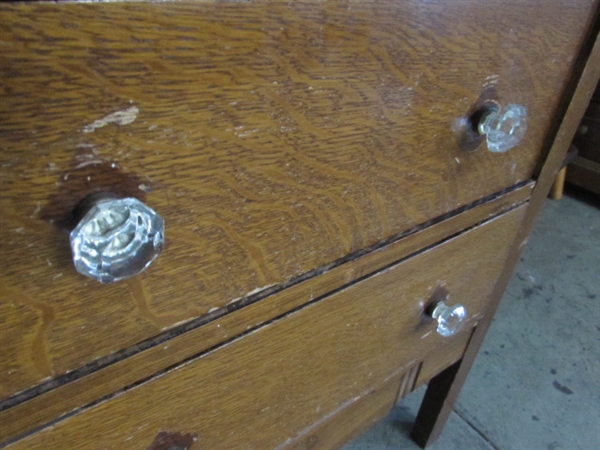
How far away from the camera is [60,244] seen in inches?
9.3

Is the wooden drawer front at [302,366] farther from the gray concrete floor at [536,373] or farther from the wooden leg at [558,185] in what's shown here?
the wooden leg at [558,185]

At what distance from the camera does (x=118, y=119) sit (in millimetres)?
229

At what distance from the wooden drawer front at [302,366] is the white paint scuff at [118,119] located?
170 millimetres

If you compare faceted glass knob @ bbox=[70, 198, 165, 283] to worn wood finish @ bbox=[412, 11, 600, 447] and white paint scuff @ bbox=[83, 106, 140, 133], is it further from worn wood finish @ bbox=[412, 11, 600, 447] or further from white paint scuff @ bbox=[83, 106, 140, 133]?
worn wood finish @ bbox=[412, 11, 600, 447]

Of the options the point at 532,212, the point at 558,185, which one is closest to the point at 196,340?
the point at 532,212

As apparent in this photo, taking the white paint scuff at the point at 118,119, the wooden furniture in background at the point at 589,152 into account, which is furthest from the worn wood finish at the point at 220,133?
the wooden furniture in background at the point at 589,152

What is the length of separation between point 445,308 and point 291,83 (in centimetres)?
31

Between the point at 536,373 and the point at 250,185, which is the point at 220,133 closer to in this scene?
the point at 250,185

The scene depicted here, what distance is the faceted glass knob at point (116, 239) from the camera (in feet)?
0.74

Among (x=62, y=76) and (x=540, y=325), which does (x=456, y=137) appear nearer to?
(x=62, y=76)

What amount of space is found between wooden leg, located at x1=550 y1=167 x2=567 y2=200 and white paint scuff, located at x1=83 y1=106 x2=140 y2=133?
5.03 feet

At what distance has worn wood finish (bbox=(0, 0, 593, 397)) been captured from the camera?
213mm

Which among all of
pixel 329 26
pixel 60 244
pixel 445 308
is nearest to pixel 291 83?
pixel 329 26

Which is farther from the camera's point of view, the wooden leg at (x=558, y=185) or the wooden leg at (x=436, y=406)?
the wooden leg at (x=558, y=185)
